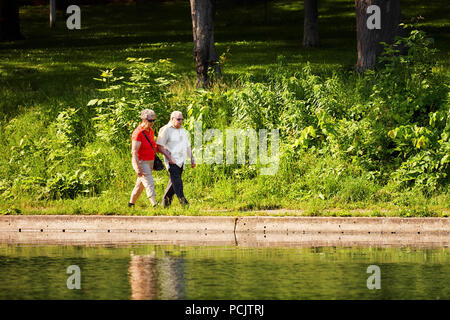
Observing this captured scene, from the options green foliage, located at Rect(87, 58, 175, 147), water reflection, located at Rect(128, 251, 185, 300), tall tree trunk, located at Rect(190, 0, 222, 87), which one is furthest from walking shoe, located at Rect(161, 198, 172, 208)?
tall tree trunk, located at Rect(190, 0, 222, 87)

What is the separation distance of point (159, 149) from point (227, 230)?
7.12 feet

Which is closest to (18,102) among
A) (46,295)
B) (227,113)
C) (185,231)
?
(227,113)

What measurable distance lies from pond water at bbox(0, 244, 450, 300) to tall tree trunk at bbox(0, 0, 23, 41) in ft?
90.5

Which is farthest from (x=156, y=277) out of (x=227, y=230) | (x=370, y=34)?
(x=370, y=34)

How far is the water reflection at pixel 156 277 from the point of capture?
930 centimetres

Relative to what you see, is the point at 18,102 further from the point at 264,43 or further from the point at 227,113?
the point at 264,43

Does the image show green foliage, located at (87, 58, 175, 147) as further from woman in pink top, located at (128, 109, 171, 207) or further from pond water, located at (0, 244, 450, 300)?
pond water, located at (0, 244, 450, 300)

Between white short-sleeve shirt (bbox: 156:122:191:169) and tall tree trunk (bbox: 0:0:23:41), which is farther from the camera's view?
tall tree trunk (bbox: 0:0:23:41)

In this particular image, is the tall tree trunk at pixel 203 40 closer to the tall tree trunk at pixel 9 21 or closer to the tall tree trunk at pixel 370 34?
the tall tree trunk at pixel 370 34

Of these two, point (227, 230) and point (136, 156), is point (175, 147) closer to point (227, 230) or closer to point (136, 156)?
point (136, 156)

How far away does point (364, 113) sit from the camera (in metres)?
17.2

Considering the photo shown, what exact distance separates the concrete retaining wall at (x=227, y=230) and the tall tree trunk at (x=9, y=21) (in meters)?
26.2

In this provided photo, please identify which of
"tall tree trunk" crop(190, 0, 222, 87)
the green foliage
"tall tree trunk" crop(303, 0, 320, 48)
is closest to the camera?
the green foliage

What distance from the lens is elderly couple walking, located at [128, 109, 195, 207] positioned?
14695mm
